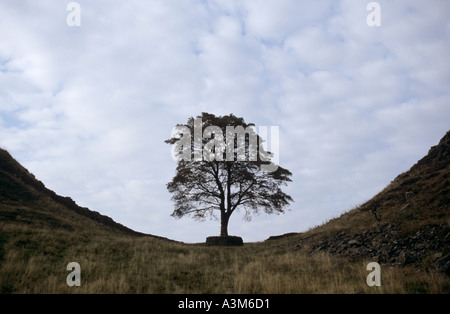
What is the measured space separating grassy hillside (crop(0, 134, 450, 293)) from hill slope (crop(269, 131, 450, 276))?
0.05m

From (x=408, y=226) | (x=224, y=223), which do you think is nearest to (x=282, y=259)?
(x=408, y=226)

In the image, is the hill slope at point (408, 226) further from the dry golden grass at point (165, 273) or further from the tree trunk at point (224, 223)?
the tree trunk at point (224, 223)

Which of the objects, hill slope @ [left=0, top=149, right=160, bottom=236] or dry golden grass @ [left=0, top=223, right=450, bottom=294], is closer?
dry golden grass @ [left=0, top=223, right=450, bottom=294]

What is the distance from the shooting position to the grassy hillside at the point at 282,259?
9.69 metres

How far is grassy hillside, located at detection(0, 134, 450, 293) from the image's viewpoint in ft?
31.8

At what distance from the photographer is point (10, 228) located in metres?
15.7

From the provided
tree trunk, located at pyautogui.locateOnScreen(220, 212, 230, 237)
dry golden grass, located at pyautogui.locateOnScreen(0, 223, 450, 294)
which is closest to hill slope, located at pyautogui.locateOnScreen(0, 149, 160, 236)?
dry golden grass, located at pyautogui.locateOnScreen(0, 223, 450, 294)

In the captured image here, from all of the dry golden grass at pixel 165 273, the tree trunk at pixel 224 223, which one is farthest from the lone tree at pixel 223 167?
the dry golden grass at pixel 165 273

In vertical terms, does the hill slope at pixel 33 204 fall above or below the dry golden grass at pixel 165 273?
above

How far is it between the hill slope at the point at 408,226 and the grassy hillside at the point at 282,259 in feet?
0.15

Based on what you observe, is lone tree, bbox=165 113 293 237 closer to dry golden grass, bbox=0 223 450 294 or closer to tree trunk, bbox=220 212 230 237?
tree trunk, bbox=220 212 230 237
